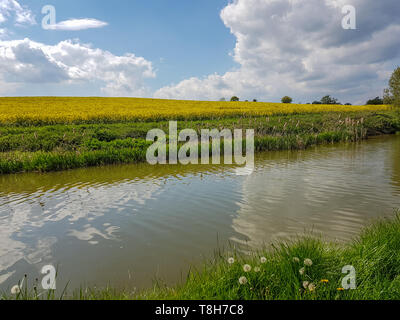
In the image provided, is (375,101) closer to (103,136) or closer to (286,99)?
(286,99)

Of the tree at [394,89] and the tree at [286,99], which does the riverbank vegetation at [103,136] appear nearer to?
the tree at [394,89]

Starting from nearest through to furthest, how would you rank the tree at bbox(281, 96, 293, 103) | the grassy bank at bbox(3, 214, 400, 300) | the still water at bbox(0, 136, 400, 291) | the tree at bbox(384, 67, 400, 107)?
the grassy bank at bbox(3, 214, 400, 300)
the still water at bbox(0, 136, 400, 291)
the tree at bbox(384, 67, 400, 107)
the tree at bbox(281, 96, 293, 103)

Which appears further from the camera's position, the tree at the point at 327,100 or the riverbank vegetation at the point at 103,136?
the tree at the point at 327,100

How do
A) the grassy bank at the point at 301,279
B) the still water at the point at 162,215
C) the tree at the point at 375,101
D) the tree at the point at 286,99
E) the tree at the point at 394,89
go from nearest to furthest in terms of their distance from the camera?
the grassy bank at the point at 301,279
the still water at the point at 162,215
the tree at the point at 394,89
the tree at the point at 375,101
the tree at the point at 286,99

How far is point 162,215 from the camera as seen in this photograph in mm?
5367

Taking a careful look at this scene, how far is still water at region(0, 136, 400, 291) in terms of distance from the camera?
12.0 ft

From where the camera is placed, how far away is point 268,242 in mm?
4039

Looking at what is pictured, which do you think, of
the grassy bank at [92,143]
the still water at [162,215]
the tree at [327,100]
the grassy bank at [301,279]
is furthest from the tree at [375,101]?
the grassy bank at [301,279]

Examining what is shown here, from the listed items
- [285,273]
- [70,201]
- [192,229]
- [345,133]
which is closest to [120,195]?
[70,201]

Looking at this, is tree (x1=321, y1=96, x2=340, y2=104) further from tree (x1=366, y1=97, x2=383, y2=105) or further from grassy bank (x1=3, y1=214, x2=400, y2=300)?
grassy bank (x1=3, y1=214, x2=400, y2=300)

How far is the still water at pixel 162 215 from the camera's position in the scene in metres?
3.65

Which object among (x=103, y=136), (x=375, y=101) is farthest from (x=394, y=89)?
(x=375, y=101)

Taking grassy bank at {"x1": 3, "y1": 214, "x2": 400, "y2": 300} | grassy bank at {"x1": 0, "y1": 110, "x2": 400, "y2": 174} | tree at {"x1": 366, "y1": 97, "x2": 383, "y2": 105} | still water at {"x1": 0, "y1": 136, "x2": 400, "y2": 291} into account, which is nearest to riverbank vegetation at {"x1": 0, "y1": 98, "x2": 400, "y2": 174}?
grassy bank at {"x1": 0, "y1": 110, "x2": 400, "y2": 174}

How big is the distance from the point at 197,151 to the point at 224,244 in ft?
30.0
